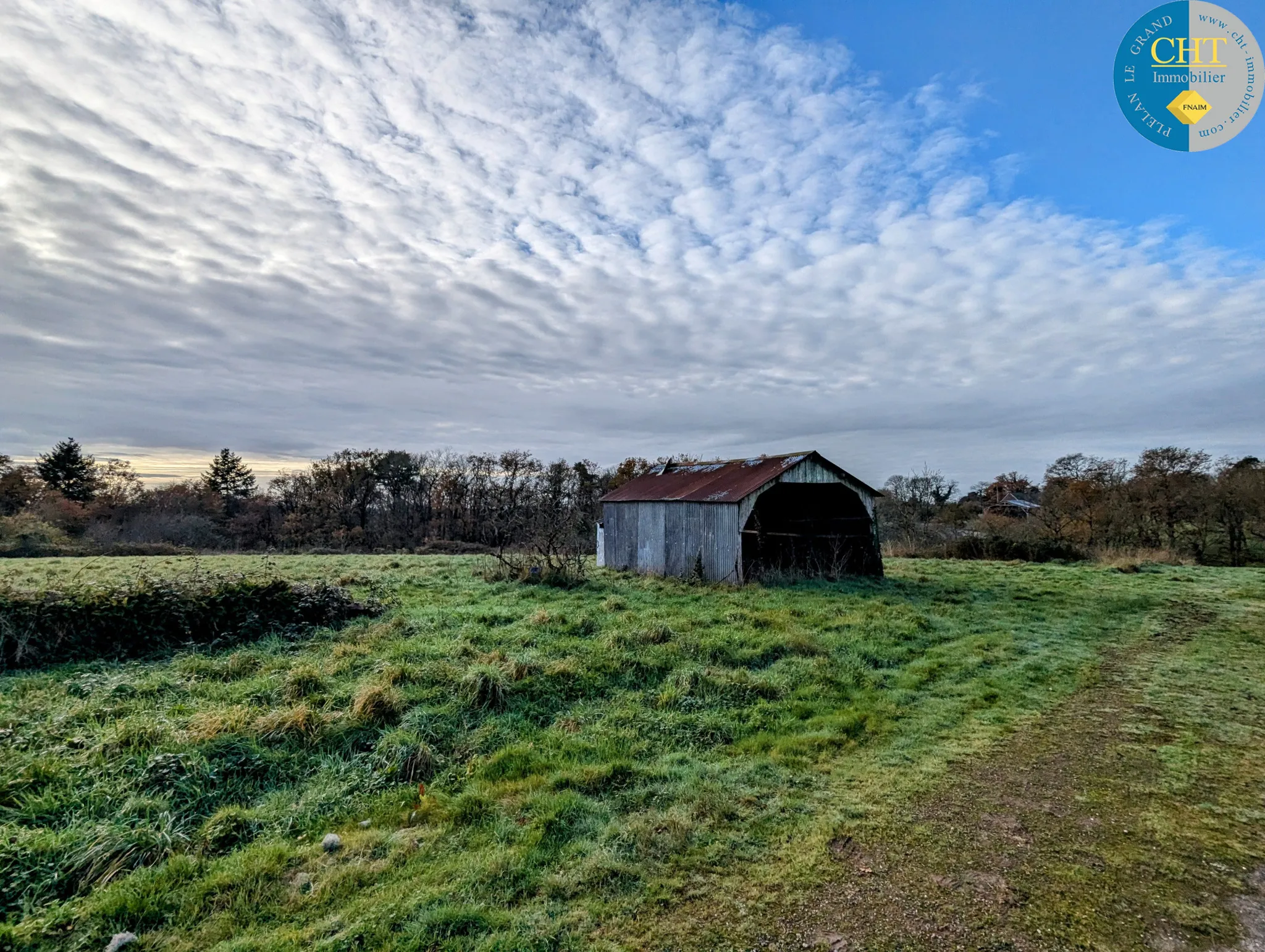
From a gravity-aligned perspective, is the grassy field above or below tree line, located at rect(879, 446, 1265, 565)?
below

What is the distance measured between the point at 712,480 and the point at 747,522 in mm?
2113

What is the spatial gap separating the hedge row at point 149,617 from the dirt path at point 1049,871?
9.48 metres

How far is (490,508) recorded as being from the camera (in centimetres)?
3969

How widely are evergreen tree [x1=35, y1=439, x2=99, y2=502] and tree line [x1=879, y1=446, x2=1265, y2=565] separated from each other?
171 feet

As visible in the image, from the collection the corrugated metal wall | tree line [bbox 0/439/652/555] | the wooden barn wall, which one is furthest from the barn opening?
tree line [bbox 0/439/652/555]

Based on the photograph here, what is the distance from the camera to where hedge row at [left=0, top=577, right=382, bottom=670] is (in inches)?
302

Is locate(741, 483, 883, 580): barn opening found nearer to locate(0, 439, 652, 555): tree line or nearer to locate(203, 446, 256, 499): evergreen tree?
locate(0, 439, 652, 555): tree line

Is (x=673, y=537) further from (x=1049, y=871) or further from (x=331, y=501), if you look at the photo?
(x=331, y=501)

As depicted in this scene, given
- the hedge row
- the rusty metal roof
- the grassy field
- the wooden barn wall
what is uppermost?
the rusty metal roof

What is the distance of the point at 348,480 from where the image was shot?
39.6m

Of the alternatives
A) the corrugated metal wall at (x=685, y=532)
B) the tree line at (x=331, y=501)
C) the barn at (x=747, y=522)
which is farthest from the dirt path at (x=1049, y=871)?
the tree line at (x=331, y=501)

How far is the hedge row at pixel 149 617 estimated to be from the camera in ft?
25.2

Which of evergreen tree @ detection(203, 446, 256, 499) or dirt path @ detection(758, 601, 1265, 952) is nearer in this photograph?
dirt path @ detection(758, 601, 1265, 952)

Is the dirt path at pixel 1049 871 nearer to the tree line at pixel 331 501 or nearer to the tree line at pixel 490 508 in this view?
the tree line at pixel 490 508
